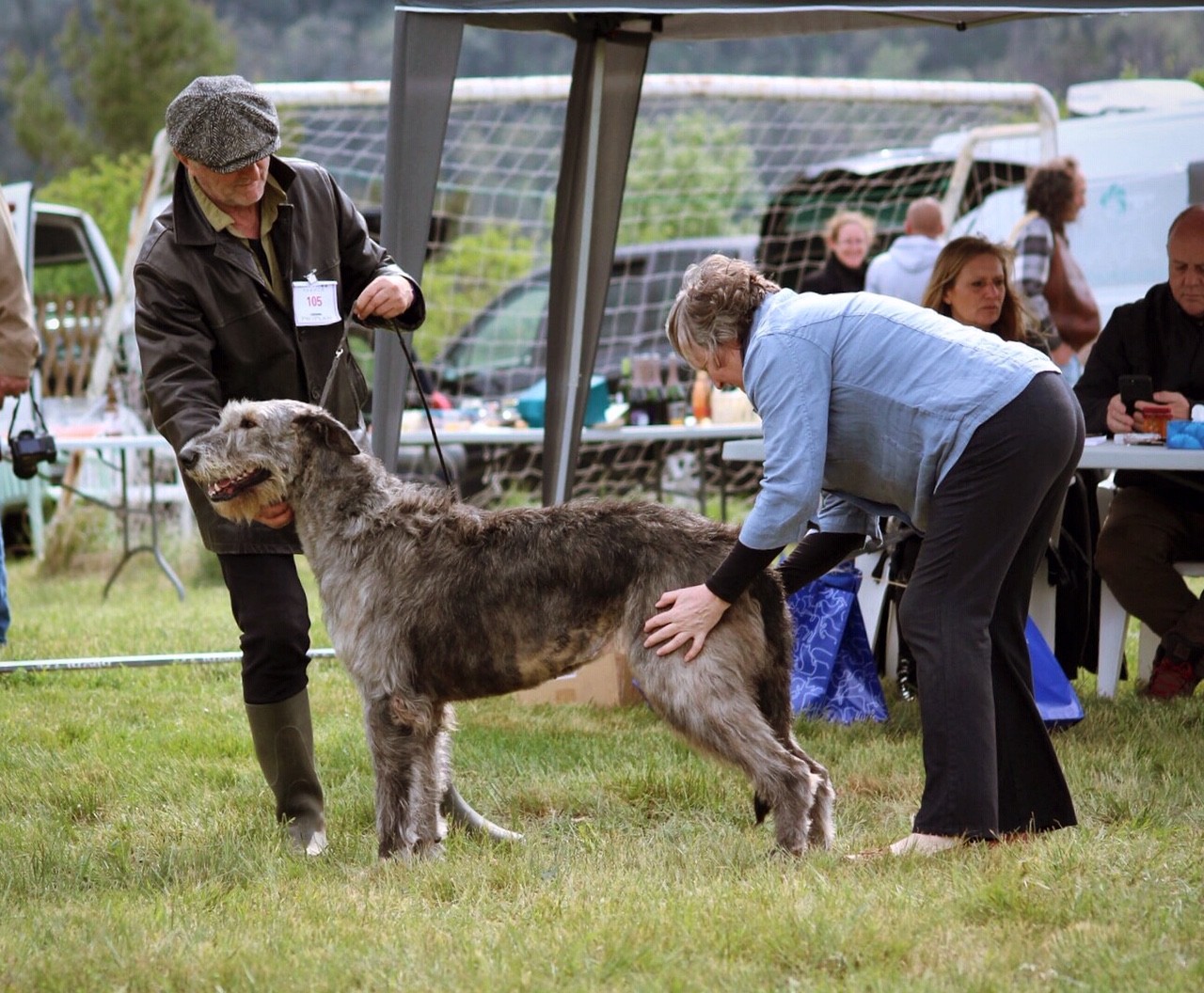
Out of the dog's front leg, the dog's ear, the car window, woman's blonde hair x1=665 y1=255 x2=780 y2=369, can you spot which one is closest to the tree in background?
the car window

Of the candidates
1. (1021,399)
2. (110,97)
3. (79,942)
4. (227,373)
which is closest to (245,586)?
(227,373)

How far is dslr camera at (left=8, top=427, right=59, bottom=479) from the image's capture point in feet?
25.8

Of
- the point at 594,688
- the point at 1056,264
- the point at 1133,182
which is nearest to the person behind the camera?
the point at 594,688

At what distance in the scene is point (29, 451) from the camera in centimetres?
788

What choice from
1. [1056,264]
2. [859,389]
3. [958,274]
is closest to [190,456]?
[859,389]

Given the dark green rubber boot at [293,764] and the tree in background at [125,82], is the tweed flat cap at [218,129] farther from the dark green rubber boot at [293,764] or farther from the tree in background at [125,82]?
the tree in background at [125,82]

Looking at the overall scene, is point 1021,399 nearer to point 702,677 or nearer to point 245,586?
point 702,677

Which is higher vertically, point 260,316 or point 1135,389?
point 260,316

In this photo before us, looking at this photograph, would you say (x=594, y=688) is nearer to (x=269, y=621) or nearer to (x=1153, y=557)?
(x=269, y=621)

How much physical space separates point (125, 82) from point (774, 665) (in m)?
32.4

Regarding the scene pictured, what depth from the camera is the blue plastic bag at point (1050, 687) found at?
18.3 feet

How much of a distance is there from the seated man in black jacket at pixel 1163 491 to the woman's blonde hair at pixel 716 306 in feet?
8.98

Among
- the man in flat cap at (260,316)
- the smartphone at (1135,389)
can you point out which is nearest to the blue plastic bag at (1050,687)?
the smartphone at (1135,389)

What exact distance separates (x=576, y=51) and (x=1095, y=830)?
362 centimetres
